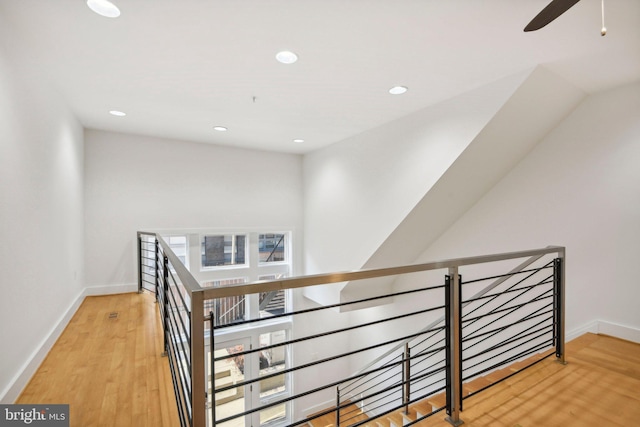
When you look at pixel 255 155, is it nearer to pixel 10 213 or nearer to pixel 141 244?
pixel 141 244

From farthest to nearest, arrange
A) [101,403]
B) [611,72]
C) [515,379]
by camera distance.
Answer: [611,72] < [515,379] < [101,403]

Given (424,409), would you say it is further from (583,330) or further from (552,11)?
(552,11)

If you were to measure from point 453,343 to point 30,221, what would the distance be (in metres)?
3.02

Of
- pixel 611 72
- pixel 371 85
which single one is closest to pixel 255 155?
pixel 371 85

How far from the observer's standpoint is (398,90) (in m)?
3.00

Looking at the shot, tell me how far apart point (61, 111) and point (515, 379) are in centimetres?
480

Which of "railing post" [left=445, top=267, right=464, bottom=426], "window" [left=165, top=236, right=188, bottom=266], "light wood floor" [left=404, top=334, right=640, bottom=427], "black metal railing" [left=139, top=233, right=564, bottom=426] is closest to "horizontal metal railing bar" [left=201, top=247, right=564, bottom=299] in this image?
"black metal railing" [left=139, top=233, right=564, bottom=426]

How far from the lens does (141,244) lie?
175 inches

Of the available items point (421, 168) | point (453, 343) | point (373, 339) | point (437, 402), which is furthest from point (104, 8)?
point (373, 339)

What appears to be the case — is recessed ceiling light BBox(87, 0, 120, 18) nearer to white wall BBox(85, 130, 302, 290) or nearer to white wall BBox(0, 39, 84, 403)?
white wall BBox(0, 39, 84, 403)

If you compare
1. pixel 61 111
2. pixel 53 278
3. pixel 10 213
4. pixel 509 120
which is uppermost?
pixel 61 111

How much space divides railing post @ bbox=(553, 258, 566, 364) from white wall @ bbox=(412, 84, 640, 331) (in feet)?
3.61

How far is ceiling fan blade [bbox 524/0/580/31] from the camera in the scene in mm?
1322

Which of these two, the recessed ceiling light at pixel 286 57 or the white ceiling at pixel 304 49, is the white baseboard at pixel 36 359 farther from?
the recessed ceiling light at pixel 286 57
